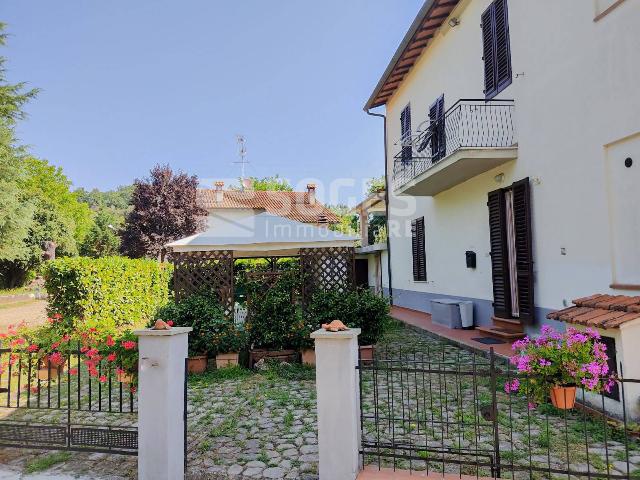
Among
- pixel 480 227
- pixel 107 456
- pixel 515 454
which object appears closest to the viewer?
pixel 515 454

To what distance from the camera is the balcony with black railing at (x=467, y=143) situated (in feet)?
25.1

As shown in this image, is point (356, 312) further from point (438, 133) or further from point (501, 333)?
point (438, 133)

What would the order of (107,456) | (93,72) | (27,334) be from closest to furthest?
(107,456) → (27,334) → (93,72)

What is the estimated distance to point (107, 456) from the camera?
3773mm

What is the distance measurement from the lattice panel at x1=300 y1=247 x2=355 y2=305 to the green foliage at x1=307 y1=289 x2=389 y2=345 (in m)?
0.56

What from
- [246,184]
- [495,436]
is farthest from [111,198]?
[495,436]

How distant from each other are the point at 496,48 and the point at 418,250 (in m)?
6.32

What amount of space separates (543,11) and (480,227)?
4.24m

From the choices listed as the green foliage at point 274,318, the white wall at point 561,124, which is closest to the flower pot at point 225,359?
the green foliage at point 274,318

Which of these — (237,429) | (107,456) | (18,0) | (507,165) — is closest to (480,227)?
(507,165)

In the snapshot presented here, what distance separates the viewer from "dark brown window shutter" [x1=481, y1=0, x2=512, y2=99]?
25.4 feet

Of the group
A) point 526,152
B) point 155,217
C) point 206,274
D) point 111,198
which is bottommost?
point 206,274

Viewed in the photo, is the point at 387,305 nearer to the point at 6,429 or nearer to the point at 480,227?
the point at 480,227

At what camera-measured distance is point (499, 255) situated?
8.09m
